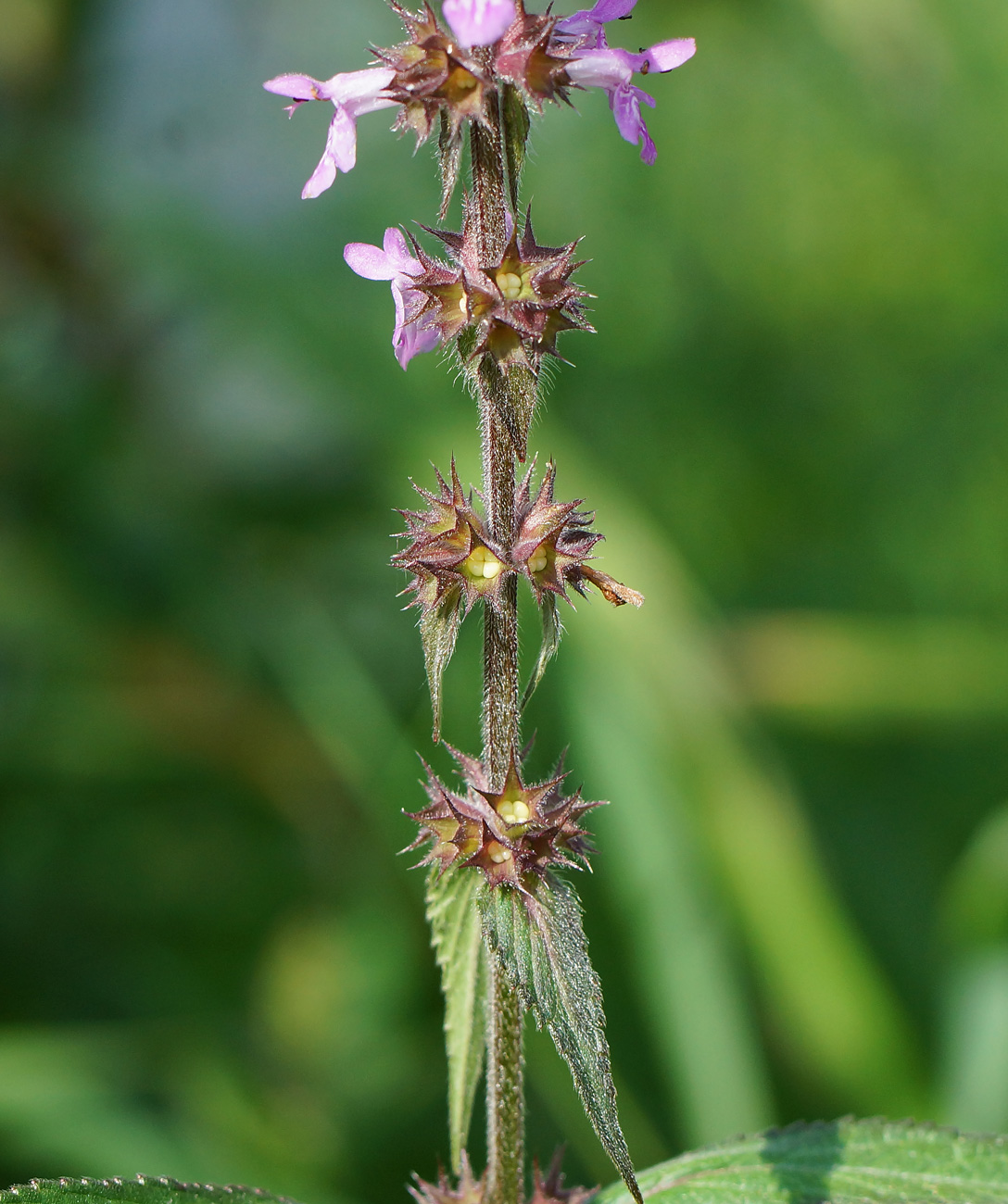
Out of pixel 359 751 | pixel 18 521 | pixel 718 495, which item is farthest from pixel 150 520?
pixel 718 495

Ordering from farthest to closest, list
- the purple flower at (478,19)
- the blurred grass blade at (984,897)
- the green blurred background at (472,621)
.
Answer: the green blurred background at (472,621) → the blurred grass blade at (984,897) → the purple flower at (478,19)

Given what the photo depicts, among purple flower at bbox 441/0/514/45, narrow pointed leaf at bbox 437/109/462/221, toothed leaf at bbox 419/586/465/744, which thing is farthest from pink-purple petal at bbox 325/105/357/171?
toothed leaf at bbox 419/586/465/744

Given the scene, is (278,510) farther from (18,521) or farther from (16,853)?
(16,853)

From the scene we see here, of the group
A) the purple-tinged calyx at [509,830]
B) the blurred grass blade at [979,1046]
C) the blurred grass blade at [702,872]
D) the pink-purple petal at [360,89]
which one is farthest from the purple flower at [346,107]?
the blurred grass blade at [979,1046]

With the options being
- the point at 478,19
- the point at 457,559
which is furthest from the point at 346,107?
the point at 457,559

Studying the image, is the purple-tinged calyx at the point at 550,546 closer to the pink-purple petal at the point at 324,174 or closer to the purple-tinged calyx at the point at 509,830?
the purple-tinged calyx at the point at 509,830
